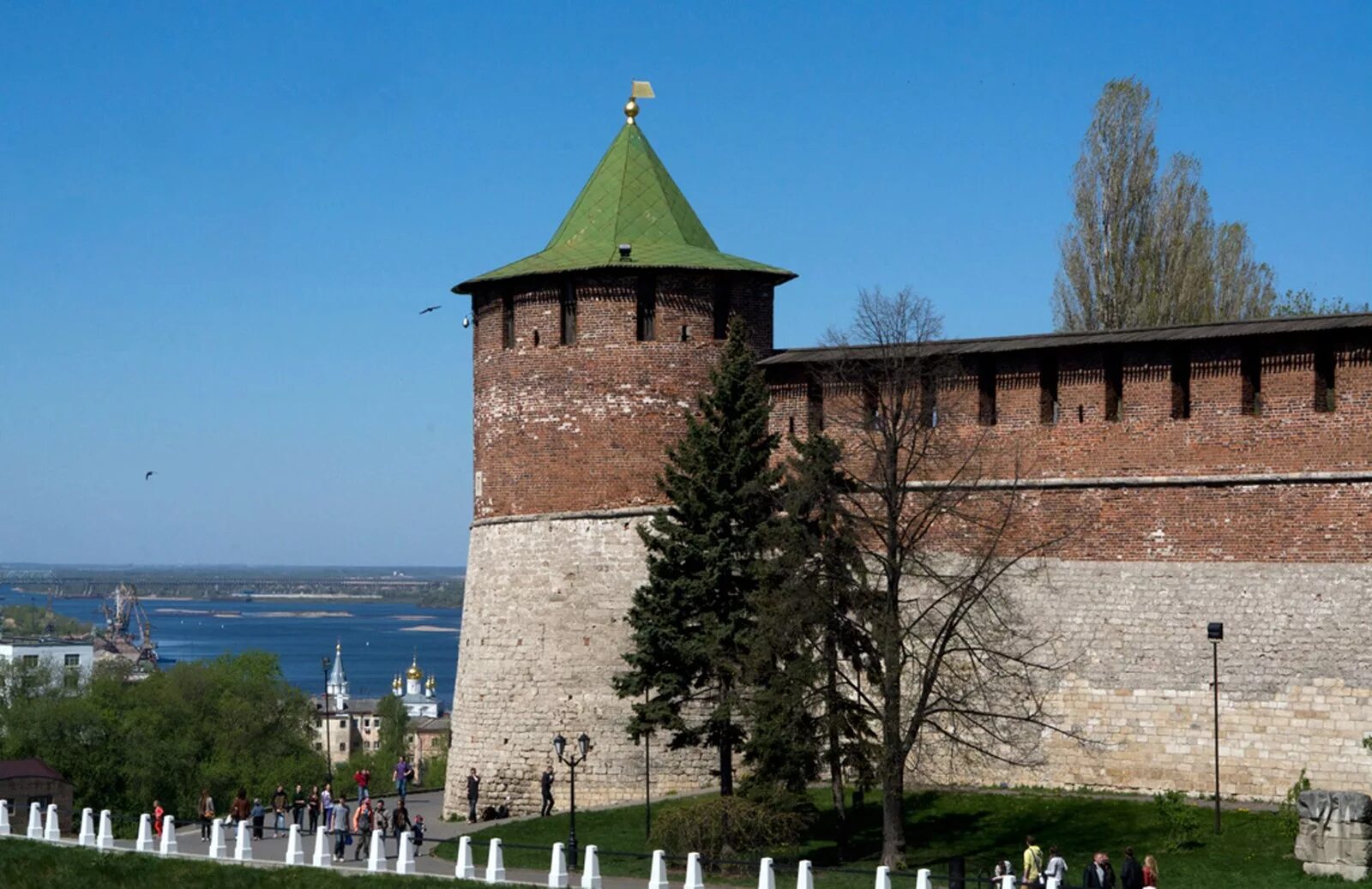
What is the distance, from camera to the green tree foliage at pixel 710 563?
24.4 m

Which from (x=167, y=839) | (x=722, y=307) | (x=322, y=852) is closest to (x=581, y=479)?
(x=722, y=307)

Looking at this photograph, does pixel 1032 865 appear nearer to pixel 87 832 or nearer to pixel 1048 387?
pixel 1048 387

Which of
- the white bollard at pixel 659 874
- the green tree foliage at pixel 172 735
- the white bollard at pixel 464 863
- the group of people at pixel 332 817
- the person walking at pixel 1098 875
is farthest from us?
the green tree foliage at pixel 172 735

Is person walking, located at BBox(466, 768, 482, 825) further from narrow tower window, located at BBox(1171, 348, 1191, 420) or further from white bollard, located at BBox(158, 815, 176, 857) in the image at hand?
narrow tower window, located at BBox(1171, 348, 1191, 420)

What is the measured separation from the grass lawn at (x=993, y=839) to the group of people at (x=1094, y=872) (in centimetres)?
86

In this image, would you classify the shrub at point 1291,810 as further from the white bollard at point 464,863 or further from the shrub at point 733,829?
the white bollard at point 464,863

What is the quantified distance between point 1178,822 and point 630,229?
1200 cm

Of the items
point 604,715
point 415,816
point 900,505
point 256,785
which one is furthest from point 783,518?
point 256,785

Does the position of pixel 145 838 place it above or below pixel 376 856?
below

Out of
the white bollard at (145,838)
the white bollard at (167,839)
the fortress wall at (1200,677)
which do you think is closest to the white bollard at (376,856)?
the white bollard at (167,839)

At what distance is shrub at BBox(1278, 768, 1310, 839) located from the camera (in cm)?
2091

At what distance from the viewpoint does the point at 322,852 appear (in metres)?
23.5

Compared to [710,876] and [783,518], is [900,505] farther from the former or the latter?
[710,876]

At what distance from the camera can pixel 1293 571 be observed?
22719 millimetres
